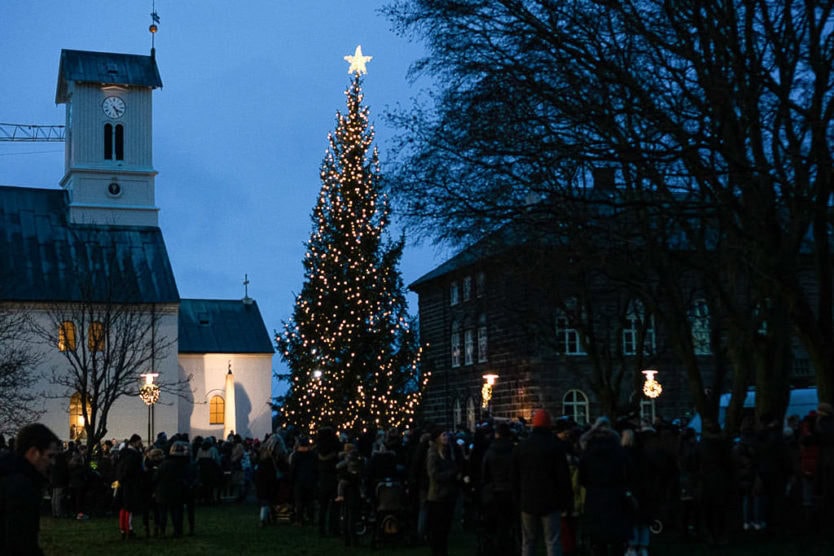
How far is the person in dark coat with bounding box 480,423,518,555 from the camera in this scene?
53.4 feet

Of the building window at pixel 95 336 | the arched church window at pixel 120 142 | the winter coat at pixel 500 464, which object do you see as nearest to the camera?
the winter coat at pixel 500 464

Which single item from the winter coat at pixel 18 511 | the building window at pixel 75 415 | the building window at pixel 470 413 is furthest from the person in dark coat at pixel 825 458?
the building window at pixel 75 415

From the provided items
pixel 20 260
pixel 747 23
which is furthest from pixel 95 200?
pixel 747 23

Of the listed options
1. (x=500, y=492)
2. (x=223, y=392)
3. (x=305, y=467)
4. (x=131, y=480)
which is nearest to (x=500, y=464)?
(x=500, y=492)

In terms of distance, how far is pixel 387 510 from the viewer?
19422 millimetres

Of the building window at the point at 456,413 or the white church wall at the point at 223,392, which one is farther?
the white church wall at the point at 223,392

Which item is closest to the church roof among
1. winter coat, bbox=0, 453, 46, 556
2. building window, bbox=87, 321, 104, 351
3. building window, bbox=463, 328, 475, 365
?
building window, bbox=87, 321, 104, 351

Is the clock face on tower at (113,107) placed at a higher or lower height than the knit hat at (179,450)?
higher

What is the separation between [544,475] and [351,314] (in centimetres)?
3078

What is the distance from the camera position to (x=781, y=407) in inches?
878

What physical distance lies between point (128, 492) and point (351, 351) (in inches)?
856

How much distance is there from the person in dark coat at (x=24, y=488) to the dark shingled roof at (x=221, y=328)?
195 feet

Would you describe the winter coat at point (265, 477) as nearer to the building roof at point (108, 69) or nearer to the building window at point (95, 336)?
the building window at point (95, 336)

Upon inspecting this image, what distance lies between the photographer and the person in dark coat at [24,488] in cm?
734
